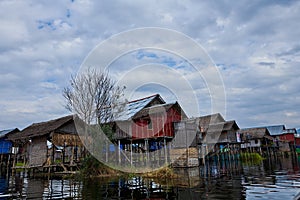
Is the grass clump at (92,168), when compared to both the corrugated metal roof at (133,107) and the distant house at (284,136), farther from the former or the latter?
the distant house at (284,136)

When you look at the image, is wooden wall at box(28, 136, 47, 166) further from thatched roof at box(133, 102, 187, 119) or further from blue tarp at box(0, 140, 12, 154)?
blue tarp at box(0, 140, 12, 154)

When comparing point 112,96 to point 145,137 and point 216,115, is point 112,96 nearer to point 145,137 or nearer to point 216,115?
point 145,137

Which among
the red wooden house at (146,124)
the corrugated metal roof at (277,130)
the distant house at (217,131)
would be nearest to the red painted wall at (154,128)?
the red wooden house at (146,124)

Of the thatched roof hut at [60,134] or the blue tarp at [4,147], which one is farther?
the blue tarp at [4,147]

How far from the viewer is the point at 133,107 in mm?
26562

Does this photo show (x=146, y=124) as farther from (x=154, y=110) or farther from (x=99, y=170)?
(x=99, y=170)

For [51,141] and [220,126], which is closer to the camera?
[51,141]

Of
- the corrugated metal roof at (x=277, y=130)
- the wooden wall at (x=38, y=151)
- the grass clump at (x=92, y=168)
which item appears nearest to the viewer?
the grass clump at (x=92, y=168)

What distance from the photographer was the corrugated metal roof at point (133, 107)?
22097mm

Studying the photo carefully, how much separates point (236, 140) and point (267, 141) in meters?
14.2

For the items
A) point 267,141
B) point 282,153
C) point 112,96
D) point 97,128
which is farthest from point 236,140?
point 97,128

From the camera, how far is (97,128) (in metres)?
17.8

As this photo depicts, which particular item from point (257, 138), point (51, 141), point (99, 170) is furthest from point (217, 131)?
point (99, 170)

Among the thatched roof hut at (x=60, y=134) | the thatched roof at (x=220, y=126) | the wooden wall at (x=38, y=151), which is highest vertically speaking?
the thatched roof at (x=220, y=126)
